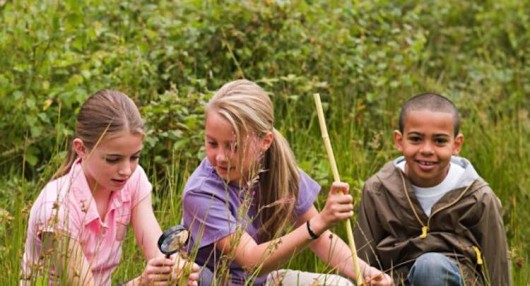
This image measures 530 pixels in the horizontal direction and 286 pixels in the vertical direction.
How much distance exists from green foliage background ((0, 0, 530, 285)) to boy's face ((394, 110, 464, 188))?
0.57 meters

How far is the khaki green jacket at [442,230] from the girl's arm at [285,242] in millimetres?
693

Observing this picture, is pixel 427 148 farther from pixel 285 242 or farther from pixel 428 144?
pixel 285 242

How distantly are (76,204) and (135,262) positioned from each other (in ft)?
1.51

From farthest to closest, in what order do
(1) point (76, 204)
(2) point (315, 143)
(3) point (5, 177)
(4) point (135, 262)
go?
(2) point (315, 143) < (3) point (5, 177) < (4) point (135, 262) < (1) point (76, 204)

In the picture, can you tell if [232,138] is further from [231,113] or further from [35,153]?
[35,153]

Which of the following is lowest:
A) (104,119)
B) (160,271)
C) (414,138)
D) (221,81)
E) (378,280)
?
(378,280)

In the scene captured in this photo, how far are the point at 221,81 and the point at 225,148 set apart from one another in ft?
8.16

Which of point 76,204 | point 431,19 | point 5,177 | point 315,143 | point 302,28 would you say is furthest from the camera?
point 431,19

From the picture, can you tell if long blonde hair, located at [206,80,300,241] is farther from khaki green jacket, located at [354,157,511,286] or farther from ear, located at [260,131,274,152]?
khaki green jacket, located at [354,157,511,286]

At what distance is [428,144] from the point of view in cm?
516

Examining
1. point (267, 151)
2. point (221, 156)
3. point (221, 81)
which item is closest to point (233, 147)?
point (221, 156)

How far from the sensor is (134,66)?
6.74 meters

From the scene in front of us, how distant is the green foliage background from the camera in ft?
20.5

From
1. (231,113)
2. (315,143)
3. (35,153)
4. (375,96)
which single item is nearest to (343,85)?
(375,96)
